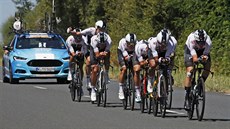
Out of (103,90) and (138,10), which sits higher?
(138,10)

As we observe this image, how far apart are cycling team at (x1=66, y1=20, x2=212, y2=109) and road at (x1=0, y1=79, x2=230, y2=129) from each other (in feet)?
2.05

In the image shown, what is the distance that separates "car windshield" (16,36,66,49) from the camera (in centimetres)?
3125

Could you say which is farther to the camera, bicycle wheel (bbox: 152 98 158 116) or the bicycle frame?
the bicycle frame

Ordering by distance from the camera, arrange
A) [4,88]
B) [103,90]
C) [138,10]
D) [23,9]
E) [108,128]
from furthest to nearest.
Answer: [23,9]
[138,10]
[4,88]
[103,90]
[108,128]

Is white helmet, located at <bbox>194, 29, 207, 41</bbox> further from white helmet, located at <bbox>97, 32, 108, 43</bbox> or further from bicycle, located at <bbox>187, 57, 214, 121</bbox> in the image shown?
white helmet, located at <bbox>97, 32, 108, 43</bbox>

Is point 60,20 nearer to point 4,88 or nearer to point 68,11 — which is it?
point 68,11

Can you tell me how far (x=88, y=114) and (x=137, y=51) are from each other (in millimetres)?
1822

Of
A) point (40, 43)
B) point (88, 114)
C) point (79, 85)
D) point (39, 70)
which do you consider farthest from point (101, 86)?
point (40, 43)

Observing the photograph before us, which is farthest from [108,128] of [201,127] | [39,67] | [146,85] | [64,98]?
[39,67]

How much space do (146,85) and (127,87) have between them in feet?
3.02

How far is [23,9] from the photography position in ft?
517

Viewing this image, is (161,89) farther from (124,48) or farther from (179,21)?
(179,21)

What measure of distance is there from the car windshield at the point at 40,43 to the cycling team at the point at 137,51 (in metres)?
8.41

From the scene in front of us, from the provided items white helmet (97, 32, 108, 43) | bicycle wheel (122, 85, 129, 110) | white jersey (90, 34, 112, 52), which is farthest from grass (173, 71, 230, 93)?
bicycle wheel (122, 85, 129, 110)
